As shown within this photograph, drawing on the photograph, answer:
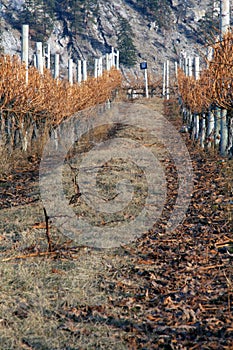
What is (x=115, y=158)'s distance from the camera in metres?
11.4

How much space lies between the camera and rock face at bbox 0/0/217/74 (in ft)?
201

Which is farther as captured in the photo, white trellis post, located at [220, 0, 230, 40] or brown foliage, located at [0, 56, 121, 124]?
brown foliage, located at [0, 56, 121, 124]

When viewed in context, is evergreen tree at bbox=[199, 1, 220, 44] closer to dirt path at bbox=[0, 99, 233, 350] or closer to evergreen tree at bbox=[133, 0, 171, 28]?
dirt path at bbox=[0, 99, 233, 350]

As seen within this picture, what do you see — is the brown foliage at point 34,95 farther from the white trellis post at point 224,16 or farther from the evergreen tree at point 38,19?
the evergreen tree at point 38,19

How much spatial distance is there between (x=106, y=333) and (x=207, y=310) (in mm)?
917

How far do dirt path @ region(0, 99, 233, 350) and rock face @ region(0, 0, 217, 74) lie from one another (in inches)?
2004

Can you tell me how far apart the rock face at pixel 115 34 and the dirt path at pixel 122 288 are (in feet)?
167

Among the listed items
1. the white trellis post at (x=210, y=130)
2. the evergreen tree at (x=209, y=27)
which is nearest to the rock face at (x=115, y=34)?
the evergreen tree at (x=209, y=27)

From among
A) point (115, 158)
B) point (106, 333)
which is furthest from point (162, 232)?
point (115, 158)

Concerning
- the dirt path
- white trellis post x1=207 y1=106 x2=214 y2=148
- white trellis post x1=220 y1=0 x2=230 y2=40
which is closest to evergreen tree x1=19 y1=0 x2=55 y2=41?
white trellis post x1=207 y1=106 x2=214 y2=148

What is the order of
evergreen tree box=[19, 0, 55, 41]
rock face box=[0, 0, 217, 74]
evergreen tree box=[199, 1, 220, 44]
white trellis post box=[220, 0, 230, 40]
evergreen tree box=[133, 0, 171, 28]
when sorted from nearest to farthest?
evergreen tree box=[199, 1, 220, 44] → white trellis post box=[220, 0, 230, 40] → evergreen tree box=[19, 0, 55, 41] → rock face box=[0, 0, 217, 74] → evergreen tree box=[133, 0, 171, 28]

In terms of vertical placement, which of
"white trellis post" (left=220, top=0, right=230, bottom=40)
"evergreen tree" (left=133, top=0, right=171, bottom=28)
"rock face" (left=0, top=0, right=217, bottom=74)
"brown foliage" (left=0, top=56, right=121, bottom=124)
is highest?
"evergreen tree" (left=133, top=0, right=171, bottom=28)

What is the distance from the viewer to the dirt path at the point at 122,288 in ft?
12.5

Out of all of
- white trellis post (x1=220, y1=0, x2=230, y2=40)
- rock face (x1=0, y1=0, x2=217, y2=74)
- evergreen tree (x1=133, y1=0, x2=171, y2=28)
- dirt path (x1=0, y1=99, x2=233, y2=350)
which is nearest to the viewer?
dirt path (x1=0, y1=99, x2=233, y2=350)
